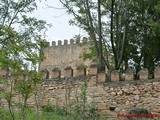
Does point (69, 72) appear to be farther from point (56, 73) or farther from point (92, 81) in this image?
point (92, 81)

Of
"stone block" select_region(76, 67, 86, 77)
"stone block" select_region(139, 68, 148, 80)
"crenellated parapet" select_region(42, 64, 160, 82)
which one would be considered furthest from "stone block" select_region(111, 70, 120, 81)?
"stone block" select_region(76, 67, 86, 77)

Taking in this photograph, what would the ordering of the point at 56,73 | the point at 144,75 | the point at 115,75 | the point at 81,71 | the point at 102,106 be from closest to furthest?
the point at 144,75, the point at 102,106, the point at 115,75, the point at 81,71, the point at 56,73

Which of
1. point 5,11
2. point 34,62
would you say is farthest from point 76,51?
point 34,62

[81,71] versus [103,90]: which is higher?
[81,71]

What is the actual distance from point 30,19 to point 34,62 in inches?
452

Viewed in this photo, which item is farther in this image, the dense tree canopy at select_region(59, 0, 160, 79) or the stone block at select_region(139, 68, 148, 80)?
the dense tree canopy at select_region(59, 0, 160, 79)

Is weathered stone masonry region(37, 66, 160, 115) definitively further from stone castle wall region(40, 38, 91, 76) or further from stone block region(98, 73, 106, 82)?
stone castle wall region(40, 38, 91, 76)

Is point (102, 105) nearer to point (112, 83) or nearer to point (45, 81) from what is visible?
point (112, 83)

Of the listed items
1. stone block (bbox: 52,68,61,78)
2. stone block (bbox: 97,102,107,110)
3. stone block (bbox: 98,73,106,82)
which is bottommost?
stone block (bbox: 97,102,107,110)

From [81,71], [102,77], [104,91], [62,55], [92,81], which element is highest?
[62,55]

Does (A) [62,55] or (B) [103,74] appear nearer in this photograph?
(B) [103,74]

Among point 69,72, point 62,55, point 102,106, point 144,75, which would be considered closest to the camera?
point 144,75

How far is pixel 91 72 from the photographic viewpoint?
14008 mm

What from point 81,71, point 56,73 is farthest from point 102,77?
point 56,73
